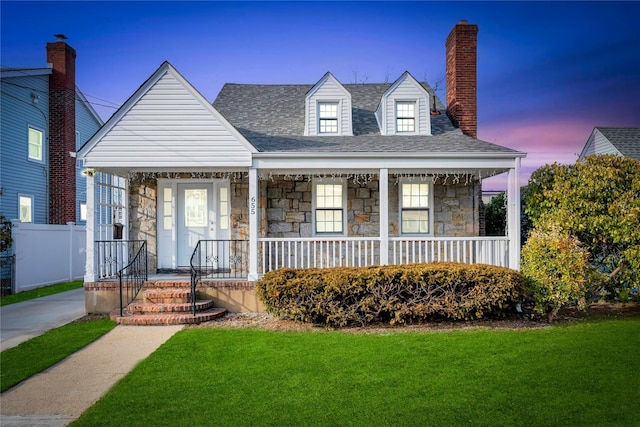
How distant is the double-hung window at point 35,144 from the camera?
17.4 meters

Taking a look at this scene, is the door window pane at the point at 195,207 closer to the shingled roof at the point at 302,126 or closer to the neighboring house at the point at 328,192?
the neighboring house at the point at 328,192

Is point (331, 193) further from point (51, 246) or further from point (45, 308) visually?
point (51, 246)

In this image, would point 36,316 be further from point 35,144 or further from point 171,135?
point 35,144

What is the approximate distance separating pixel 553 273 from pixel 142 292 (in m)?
8.79

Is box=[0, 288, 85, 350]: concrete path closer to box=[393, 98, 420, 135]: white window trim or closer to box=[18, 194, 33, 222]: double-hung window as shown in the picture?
box=[18, 194, 33, 222]: double-hung window

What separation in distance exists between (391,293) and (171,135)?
6010 millimetres

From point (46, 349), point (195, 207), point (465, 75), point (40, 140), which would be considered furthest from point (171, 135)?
point (40, 140)

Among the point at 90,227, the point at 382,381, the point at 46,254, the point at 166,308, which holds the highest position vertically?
the point at 90,227

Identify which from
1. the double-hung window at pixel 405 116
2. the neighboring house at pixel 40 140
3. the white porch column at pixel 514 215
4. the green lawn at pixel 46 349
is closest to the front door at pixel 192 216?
the green lawn at pixel 46 349

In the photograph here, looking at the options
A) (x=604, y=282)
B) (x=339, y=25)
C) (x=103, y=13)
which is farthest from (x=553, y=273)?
(x=103, y=13)

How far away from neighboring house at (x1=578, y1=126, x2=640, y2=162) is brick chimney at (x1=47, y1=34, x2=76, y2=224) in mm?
21465

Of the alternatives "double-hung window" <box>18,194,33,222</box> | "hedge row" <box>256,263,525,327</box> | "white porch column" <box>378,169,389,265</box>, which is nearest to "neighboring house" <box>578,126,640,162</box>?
"white porch column" <box>378,169,389,265</box>

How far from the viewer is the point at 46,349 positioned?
7238 mm

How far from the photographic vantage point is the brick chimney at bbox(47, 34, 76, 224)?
701 inches
